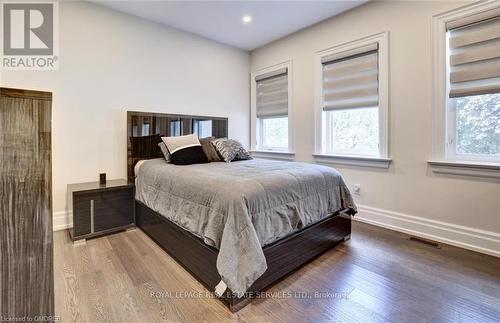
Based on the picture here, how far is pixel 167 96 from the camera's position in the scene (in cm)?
346

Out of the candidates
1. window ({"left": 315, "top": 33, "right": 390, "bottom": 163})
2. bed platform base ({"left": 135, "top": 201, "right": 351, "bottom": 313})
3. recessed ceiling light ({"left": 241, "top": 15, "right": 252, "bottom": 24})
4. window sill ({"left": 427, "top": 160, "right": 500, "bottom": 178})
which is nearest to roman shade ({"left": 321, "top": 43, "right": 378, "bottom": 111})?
window ({"left": 315, "top": 33, "right": 390, "bottom": 163})

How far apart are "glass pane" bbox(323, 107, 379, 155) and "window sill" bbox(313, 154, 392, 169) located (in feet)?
0.44

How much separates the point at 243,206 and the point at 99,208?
Answer: 1.82 meters

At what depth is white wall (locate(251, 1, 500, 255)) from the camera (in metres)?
2.23

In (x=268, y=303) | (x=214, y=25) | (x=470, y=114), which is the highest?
(x=214, y=25)

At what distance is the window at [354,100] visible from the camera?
9.23 feet

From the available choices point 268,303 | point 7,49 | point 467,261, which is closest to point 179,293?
point 268,303

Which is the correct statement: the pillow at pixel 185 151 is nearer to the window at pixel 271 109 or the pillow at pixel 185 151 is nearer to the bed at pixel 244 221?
the bed at pixel 244 221

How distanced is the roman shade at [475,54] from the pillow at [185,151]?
2.61m

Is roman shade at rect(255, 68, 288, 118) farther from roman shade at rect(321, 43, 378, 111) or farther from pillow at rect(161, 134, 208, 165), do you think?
pillow at rect(161, 134, 208, 165)

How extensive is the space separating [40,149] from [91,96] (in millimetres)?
2565

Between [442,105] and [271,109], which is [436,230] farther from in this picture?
[271,109]

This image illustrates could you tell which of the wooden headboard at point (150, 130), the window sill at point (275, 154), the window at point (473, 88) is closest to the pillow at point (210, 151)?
the wooden headboard at point (150, 130)

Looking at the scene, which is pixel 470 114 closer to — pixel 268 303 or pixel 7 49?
pixel 268 303
